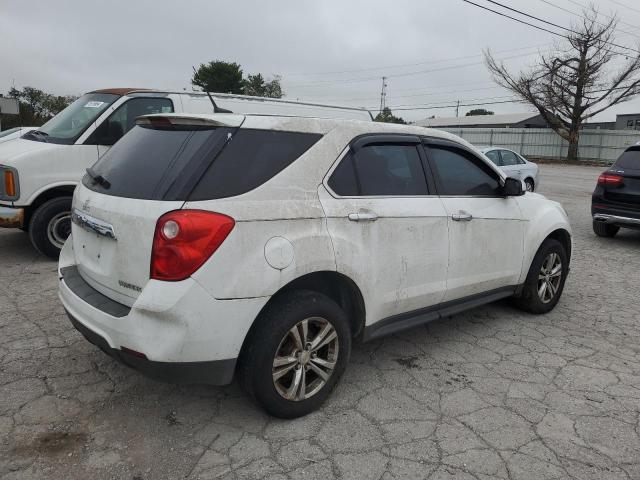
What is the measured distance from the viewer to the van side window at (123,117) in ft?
20.3

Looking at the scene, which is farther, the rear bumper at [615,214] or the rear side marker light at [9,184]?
the rear bumper at [615,214]

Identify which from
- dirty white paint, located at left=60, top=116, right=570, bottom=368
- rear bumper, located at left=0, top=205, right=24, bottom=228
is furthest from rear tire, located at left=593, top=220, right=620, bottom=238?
rear bumper, located at left=0, top=205, right=24, bottom=228

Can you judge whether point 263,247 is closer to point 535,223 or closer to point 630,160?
point 535,223

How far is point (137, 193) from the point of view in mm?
2650

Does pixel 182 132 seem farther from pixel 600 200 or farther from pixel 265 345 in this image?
pixel 600 200

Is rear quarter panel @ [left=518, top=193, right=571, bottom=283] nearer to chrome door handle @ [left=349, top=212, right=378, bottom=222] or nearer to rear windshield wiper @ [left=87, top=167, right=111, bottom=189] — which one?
chrome door handle @ [left=349, top=212, right=378, bottom=222]

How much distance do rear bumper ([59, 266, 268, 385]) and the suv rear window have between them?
0.49 m

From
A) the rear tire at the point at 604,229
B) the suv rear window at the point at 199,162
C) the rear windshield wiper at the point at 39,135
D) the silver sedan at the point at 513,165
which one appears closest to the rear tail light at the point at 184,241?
the suv rear window at the point at 199,162

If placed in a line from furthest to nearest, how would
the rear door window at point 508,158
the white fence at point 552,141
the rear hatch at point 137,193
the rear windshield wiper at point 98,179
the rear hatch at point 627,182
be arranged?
the white fence at point 552,141 → the rear door window at point 508,158 → the rear hatch at point 627,182 → the rear windshield wiper at point 98,179 → the rear hatch at point 137,193

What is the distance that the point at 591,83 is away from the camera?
35.6 m

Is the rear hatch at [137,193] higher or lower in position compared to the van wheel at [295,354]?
higher

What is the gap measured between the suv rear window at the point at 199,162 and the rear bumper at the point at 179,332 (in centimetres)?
49

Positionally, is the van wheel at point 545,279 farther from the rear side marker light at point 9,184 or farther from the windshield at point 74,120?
the rear side marker light at point 9,184

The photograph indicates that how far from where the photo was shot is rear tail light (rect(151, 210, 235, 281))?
2383 millimetres
